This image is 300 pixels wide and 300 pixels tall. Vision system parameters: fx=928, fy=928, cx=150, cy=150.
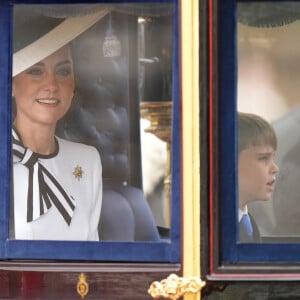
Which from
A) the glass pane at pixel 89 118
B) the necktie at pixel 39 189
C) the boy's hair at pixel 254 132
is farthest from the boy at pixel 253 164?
the necktie at pixel 39 189

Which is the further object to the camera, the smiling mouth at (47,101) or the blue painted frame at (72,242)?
the smiling mouth at (47,101)

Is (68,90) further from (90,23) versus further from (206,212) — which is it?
(206,212)

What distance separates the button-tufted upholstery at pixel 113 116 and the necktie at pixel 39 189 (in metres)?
0.13

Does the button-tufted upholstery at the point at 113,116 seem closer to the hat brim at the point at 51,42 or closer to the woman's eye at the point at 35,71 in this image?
the hat brim at the point at 51,42

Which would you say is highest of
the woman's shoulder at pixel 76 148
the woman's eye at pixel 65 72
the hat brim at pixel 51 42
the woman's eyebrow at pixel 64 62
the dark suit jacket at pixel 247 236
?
the hat brim at pixel 51 42

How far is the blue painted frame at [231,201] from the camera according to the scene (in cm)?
303

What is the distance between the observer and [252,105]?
308cm

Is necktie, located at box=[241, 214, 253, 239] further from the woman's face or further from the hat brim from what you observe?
the hat brim

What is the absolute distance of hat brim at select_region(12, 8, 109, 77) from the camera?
10.3 feet

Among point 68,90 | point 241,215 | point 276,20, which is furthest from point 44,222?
point 276,20

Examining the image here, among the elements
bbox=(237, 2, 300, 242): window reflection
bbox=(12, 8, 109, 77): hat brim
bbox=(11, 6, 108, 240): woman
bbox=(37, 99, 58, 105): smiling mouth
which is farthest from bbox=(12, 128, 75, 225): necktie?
bbox=(237, 2, 300, 242): window reflection

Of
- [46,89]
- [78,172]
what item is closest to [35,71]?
[46,89]

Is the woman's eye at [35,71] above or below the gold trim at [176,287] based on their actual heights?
above

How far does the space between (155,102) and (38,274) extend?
0.69 metres
